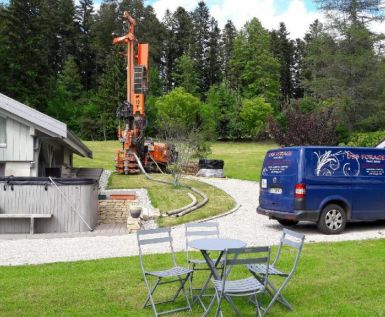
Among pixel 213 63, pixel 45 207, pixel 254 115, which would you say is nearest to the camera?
pixel 45 207

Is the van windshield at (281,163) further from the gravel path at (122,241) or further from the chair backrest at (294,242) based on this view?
the chair backrest at (294,242)

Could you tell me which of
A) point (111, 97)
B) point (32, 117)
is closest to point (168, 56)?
point (111, 97)

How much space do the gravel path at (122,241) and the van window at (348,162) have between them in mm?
1559

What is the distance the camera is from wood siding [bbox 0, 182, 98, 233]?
523 inches

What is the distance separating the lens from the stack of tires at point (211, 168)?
28.0 metres

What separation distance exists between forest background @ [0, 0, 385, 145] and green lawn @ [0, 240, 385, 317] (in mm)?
17658

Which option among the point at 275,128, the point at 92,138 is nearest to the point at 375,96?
the point at 275,128

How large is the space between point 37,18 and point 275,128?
46.7 metres

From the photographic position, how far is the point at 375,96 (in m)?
43.8

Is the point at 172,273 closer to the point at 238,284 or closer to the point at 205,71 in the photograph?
the point at 238,284

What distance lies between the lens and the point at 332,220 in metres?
12.1

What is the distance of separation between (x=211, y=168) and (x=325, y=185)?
54.5 feet

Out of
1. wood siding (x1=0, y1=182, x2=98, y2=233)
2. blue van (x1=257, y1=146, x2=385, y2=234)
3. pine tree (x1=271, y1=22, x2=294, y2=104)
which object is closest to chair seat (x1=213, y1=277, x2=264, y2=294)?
blue van (x1=257, y1=146, x2=385, y2=234)

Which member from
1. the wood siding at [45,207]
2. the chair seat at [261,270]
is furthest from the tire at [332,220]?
the wood siding at [45,207]
